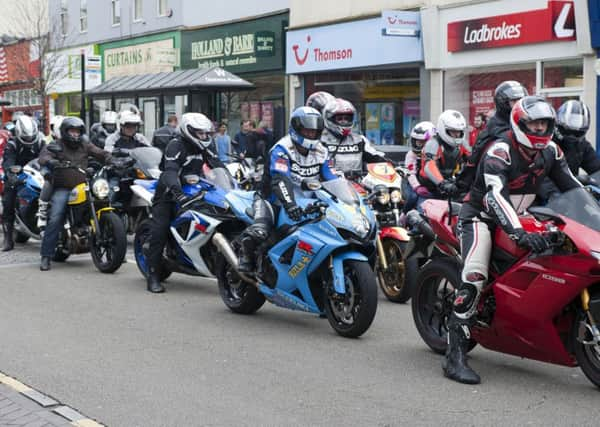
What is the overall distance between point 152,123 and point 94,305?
23.1m

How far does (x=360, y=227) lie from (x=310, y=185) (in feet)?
2.52

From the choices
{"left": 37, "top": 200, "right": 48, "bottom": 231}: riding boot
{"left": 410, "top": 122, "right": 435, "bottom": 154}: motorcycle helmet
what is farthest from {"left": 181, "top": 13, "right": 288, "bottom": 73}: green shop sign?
{"left": 410, "top": 122, "right": 435, "bottom": 154}: motorcycle helmet

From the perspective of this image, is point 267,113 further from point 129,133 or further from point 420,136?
point 420,136

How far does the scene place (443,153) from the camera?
1052 centimetres

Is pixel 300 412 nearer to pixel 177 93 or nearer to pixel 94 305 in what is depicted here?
pixel 94 305

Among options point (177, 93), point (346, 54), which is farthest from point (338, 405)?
point (177, 93)

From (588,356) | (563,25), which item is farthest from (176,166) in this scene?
(563,25)

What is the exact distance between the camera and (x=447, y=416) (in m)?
5.78

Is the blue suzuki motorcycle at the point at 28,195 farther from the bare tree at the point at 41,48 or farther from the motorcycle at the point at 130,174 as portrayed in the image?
the bare tree at the point at 41,48

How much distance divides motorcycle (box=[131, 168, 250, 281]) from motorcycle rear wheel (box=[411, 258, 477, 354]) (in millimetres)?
2597

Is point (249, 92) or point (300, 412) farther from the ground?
point (249, 92)

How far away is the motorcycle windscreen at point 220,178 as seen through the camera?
10.1 metres

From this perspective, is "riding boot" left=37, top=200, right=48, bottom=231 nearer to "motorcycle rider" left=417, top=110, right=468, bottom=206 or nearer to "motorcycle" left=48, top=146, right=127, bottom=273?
"motorcycle" left=48, top=146, right=127, bottom=273

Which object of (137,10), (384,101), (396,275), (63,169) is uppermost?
(137,10)
